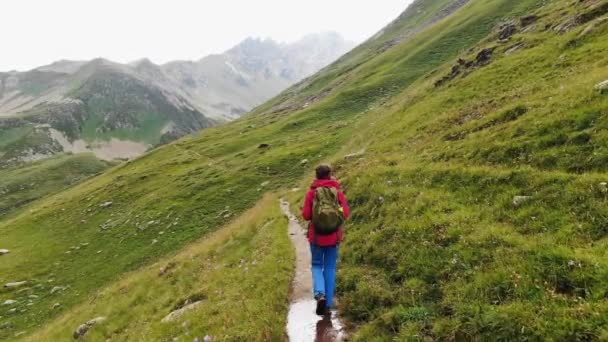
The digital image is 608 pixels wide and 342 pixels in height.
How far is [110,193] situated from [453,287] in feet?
250

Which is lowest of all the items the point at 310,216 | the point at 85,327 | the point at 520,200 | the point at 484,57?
the point at 520,200

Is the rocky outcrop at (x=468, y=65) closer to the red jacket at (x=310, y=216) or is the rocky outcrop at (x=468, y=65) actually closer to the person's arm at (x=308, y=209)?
the red jacket at (x=310, y=216)

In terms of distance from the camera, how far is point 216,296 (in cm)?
1602

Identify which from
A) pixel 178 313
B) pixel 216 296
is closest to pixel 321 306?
pixel 216 296

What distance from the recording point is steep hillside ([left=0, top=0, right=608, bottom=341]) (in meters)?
9.55

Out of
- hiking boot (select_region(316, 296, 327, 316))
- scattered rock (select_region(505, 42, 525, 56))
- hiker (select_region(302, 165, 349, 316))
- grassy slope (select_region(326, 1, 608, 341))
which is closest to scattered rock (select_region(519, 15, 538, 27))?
scattered rock (select_region(505, 42, 525, 56))

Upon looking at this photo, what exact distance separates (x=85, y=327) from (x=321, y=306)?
15.2 metres

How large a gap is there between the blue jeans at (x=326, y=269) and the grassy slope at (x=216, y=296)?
1513mm

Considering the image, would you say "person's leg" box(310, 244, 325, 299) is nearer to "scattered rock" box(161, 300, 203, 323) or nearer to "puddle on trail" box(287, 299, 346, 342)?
"puddle on trail" box(287, 299, 346, 342)

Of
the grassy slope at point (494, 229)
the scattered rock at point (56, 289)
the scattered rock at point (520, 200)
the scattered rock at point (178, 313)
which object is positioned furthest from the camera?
the scattered rock at point (56, 289)

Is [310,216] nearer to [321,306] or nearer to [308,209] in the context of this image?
[308,209]

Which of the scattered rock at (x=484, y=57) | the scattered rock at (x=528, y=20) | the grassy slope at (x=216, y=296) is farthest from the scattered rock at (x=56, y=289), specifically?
the scattered rock at (x=528, y=20)

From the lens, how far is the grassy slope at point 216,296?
12734 millimetres

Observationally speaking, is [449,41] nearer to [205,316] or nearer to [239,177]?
[239,177]
